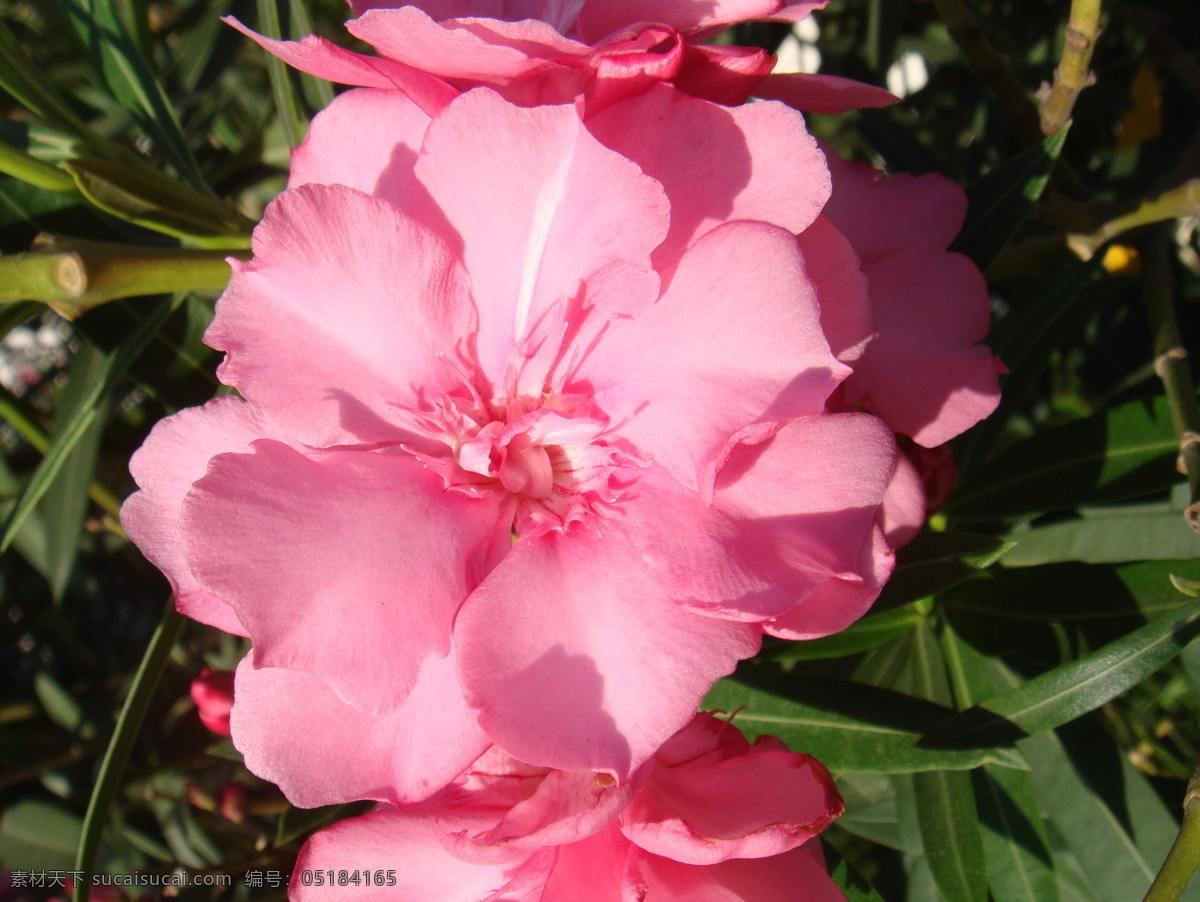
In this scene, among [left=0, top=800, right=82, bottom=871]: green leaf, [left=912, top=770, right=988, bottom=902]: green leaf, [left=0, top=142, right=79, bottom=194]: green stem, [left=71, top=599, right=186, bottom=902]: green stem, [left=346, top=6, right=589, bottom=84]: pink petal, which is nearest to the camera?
[left=346, top=6, right=589, bottom=84]: pink petal

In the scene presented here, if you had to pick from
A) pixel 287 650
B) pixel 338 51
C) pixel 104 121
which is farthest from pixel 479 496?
pixel 104 121

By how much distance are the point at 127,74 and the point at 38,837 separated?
A: 4.69 feet

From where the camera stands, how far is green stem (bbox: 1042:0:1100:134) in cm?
91

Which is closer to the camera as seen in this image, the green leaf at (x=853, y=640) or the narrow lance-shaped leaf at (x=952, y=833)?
the narrow lance-shaped leaf at (x=952, y=833)

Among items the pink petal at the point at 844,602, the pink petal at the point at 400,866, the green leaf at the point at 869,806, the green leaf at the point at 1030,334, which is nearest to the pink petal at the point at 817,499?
the pink petal at the point at 844,602

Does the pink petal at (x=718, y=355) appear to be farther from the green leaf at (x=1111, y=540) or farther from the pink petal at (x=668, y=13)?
the green leaf at (x=1111, y=540)

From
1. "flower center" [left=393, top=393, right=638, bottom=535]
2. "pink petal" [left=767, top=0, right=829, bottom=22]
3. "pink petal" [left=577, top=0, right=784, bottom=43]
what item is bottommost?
"flower center" [left=393, top=393, right=638, bottom=535]

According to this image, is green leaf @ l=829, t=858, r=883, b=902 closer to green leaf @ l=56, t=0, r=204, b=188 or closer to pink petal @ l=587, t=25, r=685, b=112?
pink petal @ l=587, t=25, r=685, b=112

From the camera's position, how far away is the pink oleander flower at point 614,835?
0.67m

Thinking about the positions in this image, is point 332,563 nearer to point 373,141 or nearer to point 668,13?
point 373,141

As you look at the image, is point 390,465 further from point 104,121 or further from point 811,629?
point 104,121

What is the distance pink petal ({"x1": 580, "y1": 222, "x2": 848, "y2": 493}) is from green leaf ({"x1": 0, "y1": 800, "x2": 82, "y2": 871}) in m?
1.63

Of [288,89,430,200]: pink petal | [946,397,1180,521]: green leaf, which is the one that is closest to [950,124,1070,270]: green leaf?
[946,397,1180,521]: green leaf

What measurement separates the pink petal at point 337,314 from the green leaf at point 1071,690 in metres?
0.58
